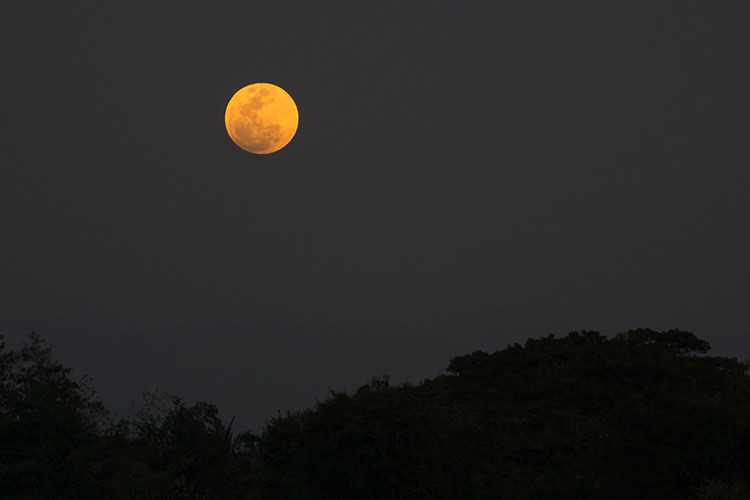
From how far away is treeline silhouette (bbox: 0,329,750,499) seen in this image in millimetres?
20922

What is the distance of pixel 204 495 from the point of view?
86.2ft

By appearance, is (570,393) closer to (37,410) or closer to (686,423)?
(686,423)

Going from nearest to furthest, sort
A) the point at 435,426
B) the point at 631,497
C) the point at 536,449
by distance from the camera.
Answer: the point at 631,497, the point at 435,426, the point at 536,449

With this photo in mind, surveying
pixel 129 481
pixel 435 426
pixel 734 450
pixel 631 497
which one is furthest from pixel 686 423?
pixel 129 481

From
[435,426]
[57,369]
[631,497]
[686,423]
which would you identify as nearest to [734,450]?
[686,423]

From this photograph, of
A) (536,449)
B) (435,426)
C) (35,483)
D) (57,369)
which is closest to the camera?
(435,426)

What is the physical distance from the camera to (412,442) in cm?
2180

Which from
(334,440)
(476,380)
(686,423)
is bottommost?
(686,423)

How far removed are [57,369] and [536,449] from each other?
23445 mm

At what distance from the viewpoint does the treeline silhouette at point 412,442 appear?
2092cm

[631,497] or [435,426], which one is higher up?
[435,426]

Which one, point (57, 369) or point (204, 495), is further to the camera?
point (57, 369)

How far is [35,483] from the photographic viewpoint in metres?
24.7

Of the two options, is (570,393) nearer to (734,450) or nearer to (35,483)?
(734,450)
